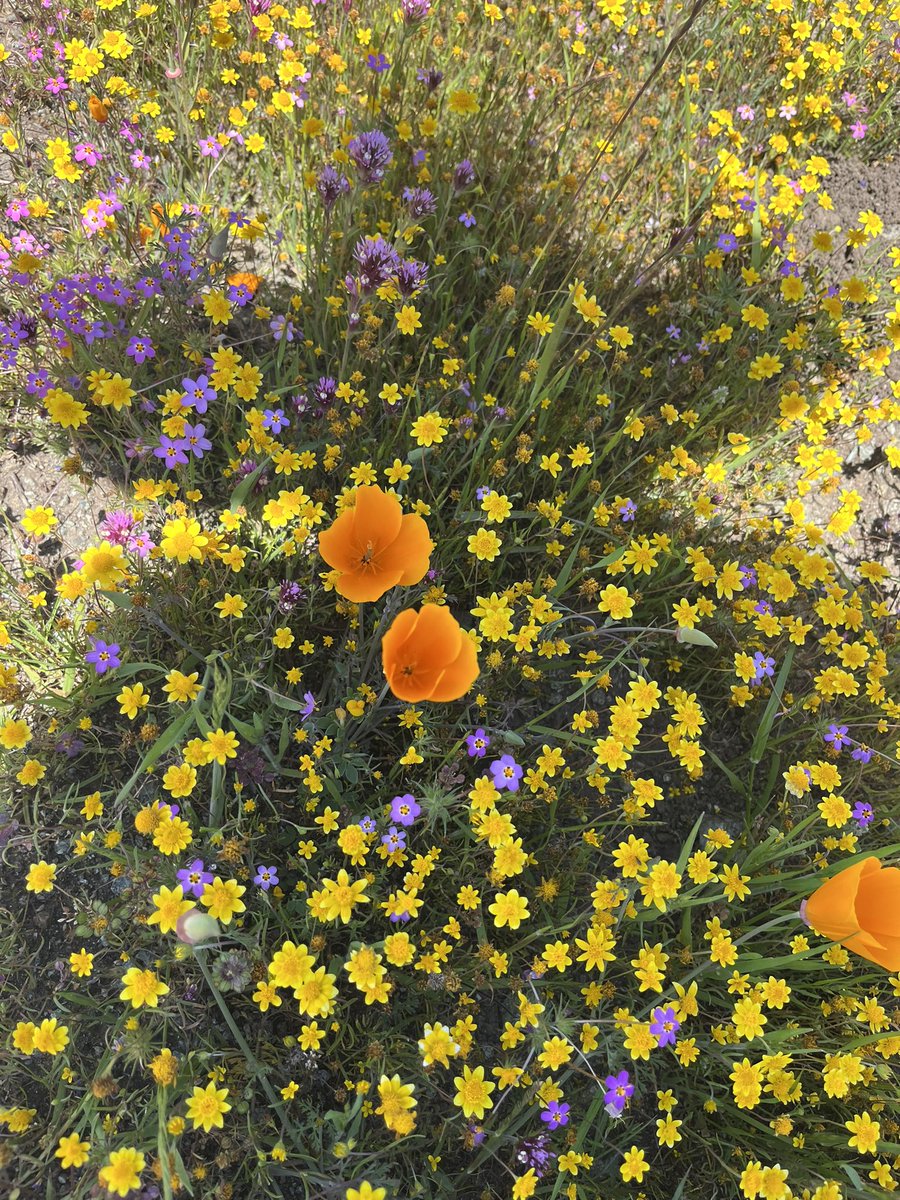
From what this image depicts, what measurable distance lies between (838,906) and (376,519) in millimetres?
1468

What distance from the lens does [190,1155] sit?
6.19ft

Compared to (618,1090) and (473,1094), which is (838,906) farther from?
(473,1094)

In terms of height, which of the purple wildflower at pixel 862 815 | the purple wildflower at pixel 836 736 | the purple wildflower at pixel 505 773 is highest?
the purple wildflower at pixel 836 736

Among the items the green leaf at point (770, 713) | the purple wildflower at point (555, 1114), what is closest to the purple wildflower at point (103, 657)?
the purple wildflower at point (555, 1114)

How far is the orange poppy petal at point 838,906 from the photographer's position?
1.64 meters

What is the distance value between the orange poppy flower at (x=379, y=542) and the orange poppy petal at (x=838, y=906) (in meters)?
1.25

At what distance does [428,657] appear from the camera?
5.79 ft

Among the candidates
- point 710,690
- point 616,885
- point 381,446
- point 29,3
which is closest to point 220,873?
point 616,885

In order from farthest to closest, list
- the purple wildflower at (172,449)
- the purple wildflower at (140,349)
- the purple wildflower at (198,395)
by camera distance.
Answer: the purple wildflower at (140,349) → the purple wildflower at (198,395) → the purple wildflower at (172,449)

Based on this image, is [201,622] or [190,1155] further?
[201,622]

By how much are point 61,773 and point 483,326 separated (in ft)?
7.74

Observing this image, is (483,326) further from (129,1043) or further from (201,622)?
(129,1043)

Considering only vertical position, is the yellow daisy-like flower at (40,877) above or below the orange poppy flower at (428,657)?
below

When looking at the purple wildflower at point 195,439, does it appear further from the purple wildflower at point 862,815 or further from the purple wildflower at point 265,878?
the purple wildflower at point 862,815
